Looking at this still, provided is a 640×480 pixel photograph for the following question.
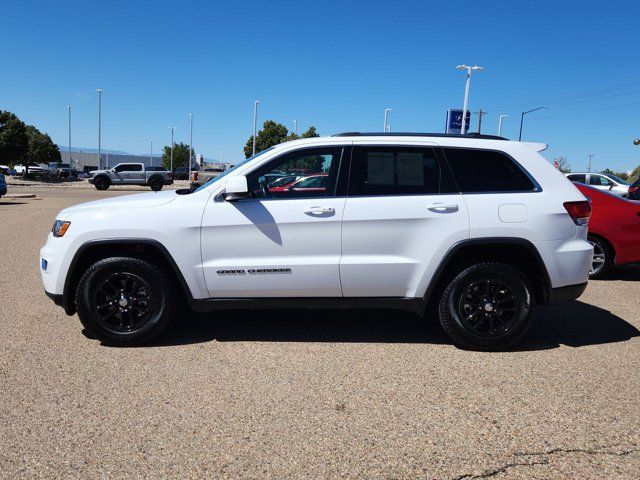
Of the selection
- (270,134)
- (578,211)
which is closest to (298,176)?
(578,211)

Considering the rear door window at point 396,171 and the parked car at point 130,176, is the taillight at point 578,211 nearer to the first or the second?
the rear door window at point 396,171

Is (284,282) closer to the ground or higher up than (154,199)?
closer to the ground

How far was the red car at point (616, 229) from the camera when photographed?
Result: 7.19 m

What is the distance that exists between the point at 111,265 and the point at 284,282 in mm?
1455

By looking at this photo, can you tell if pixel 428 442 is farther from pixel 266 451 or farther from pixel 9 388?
pixel 9 388

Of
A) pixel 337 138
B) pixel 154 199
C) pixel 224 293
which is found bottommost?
pixel 224 293

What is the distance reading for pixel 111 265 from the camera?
14.0 feet

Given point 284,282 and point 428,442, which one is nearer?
point 428,442

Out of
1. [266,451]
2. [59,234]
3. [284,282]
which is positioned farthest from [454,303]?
[59,234]

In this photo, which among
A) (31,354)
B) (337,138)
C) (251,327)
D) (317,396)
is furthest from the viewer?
(251,327)

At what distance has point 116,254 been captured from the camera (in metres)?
4.39

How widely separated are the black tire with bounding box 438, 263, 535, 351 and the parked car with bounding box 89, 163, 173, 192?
1264 inches

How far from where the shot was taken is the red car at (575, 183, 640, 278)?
719 cm

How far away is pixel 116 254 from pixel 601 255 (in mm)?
6546
